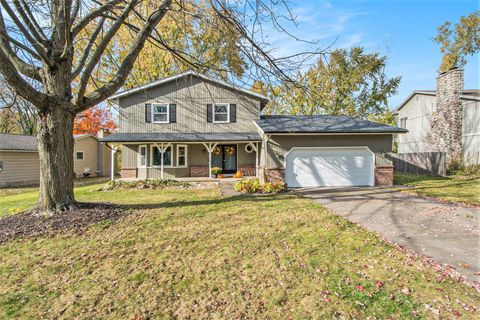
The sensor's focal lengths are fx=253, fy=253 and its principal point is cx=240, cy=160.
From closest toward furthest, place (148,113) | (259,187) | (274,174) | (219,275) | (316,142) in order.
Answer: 1. (219,275)
2. (259,187)
3. (274,174)
4. (316,142)
5. (148,113)

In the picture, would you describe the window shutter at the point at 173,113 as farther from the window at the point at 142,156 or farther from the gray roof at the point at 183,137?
the window at the point at 142,156

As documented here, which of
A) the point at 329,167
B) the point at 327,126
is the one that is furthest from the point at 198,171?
the point at 327,126

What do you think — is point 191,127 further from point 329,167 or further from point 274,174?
point 329,167

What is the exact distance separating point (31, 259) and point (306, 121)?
13019 mm

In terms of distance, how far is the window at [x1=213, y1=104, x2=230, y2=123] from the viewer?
54.0ft

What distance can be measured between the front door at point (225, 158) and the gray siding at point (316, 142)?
483 centimetres

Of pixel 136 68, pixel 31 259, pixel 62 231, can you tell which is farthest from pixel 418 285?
pixel 136 68

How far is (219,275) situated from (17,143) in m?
21.0

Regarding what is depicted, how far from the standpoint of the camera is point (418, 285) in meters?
3.43

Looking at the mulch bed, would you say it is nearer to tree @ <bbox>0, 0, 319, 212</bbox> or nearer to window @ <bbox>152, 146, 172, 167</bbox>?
tree @ <bbox>0, 0, 319, 212</bbox>

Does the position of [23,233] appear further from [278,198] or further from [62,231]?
[278,198]

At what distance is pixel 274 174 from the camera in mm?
12320

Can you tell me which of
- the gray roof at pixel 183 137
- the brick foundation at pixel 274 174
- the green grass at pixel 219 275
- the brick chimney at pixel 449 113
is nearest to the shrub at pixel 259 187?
the brick foundation at pixel 274 174

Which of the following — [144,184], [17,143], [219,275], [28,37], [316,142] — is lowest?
[219,275]
